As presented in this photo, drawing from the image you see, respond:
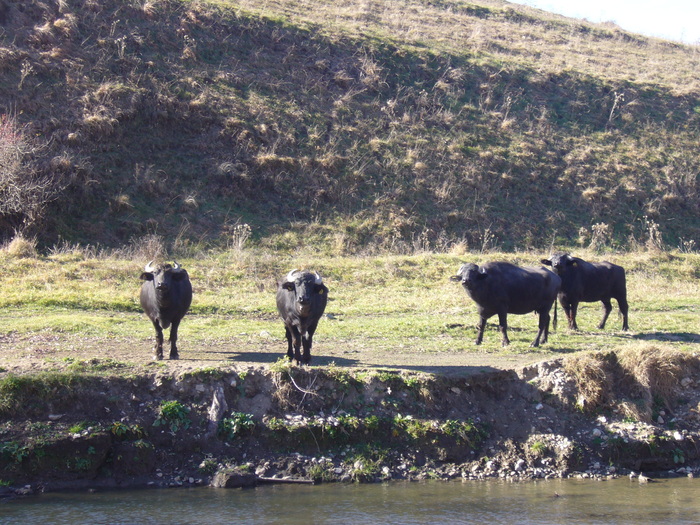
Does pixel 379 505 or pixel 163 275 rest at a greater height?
pixel 163 275

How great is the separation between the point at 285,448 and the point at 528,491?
3.87 meters

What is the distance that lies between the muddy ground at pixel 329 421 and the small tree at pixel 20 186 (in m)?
14.6

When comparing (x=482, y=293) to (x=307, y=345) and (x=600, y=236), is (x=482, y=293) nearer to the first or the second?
(x=307, y=345)

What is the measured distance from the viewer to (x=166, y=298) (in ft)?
42.2

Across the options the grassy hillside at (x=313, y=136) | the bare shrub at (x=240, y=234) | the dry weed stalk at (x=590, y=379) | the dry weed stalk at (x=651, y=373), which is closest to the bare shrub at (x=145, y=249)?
the grassy hillside at (x=313, y=136)

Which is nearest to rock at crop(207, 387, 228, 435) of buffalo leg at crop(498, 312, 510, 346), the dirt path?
the dirt path

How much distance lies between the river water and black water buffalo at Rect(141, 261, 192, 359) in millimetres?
3691

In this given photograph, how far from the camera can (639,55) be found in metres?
51.6

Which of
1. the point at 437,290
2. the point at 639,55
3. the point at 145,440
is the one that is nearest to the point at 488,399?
the point at 145,440

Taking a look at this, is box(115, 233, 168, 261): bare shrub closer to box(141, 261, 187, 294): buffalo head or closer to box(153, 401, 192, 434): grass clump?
box(141, 261, 187, 294): buffalo head

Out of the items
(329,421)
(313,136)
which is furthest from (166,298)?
(313,136)

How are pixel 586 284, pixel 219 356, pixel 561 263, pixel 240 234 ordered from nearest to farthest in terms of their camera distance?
pixel 219 356
pixel 561 263
pixel 586 284
pixel 240 234

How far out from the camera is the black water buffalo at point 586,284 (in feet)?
58.3

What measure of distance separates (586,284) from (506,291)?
149 inches
